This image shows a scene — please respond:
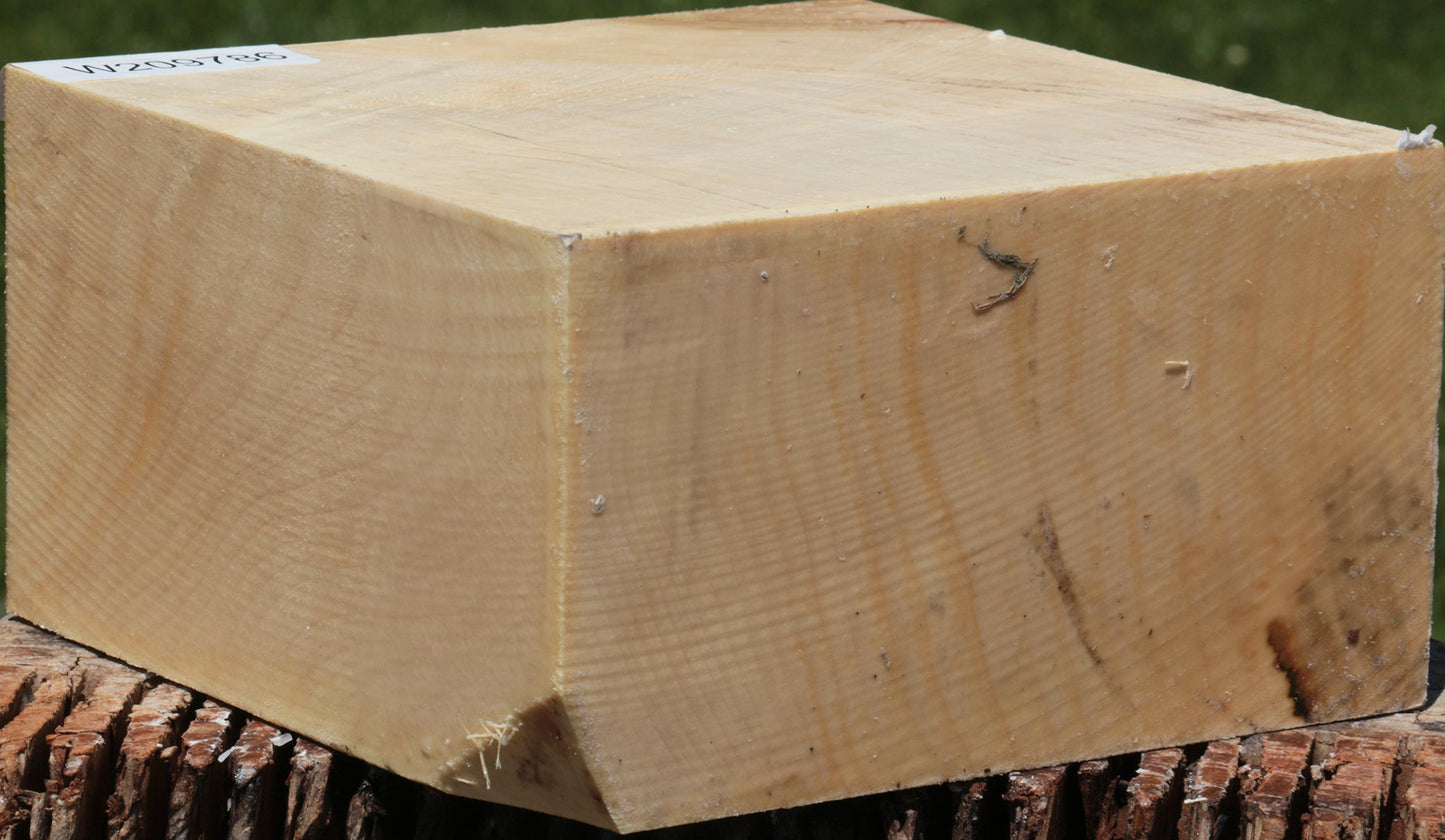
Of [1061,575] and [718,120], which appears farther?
[718,120]

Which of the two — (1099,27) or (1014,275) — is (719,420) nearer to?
(1014,275)

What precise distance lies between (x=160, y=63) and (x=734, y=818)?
1056mm

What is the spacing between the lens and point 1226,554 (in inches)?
80.7

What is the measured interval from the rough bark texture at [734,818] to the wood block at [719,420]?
0.03m

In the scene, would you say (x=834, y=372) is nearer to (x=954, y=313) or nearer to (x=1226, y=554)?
(x=954, y=313)

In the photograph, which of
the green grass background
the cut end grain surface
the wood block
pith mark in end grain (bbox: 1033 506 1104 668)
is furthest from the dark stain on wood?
the green grass background

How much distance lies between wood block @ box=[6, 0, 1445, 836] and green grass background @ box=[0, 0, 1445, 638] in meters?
3.29

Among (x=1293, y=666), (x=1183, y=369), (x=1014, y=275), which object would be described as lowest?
(x=1293, y=666)

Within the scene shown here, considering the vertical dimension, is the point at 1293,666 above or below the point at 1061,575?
below

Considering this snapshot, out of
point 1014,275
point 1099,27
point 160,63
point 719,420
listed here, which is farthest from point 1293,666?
point 1099,27

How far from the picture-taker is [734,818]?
6.93 ft

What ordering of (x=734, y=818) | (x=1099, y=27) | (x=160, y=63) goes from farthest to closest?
(x=1099, y=27)
(x=160, y=63)
(x=734, y=818)

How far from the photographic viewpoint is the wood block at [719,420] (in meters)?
1.77

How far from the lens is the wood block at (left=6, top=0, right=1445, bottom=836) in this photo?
1770 mm
